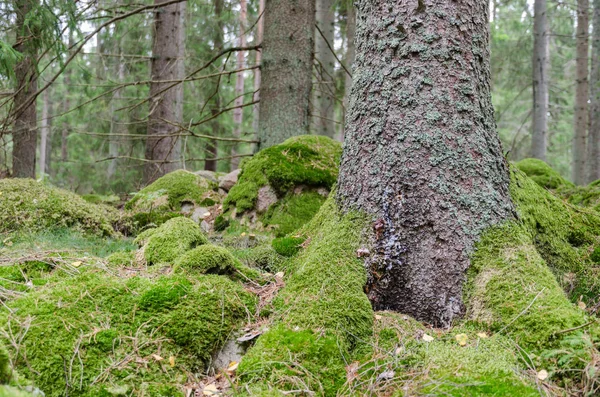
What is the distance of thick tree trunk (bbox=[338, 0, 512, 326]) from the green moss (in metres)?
1.95

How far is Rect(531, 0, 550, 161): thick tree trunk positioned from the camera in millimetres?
12484

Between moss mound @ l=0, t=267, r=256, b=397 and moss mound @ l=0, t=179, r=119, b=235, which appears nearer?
moss mound @ l=0, t=267, r=256, b=397

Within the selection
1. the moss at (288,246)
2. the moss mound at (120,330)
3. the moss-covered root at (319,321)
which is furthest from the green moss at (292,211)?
the moss mound at (120,330)

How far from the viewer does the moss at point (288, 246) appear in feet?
11.0

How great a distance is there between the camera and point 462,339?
227cm

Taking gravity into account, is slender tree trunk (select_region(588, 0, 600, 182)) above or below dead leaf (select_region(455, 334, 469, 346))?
above

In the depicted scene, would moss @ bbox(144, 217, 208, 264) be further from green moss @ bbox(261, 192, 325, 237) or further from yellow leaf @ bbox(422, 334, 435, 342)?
yellow leaf @ bbox(422, 334, 435, 342)

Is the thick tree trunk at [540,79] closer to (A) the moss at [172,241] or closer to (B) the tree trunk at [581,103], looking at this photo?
(B) the tree trunk at [581,103]

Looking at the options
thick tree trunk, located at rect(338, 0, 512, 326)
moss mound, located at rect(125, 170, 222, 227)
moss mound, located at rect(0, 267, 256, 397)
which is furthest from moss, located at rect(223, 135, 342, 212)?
moss mound, located at rect(0, 267, 256, 397)

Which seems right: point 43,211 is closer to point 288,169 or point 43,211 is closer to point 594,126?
point 288,169

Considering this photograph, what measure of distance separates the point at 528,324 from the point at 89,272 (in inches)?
97.9

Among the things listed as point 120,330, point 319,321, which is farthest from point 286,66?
point 120,330

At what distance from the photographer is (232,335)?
95.8 inches

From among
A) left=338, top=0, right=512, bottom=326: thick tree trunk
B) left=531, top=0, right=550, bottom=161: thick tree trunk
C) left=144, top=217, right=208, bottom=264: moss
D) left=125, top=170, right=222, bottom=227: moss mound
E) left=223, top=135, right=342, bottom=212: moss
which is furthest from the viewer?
left=531, top=0, right=550, bottom=161: thick tree trunk
